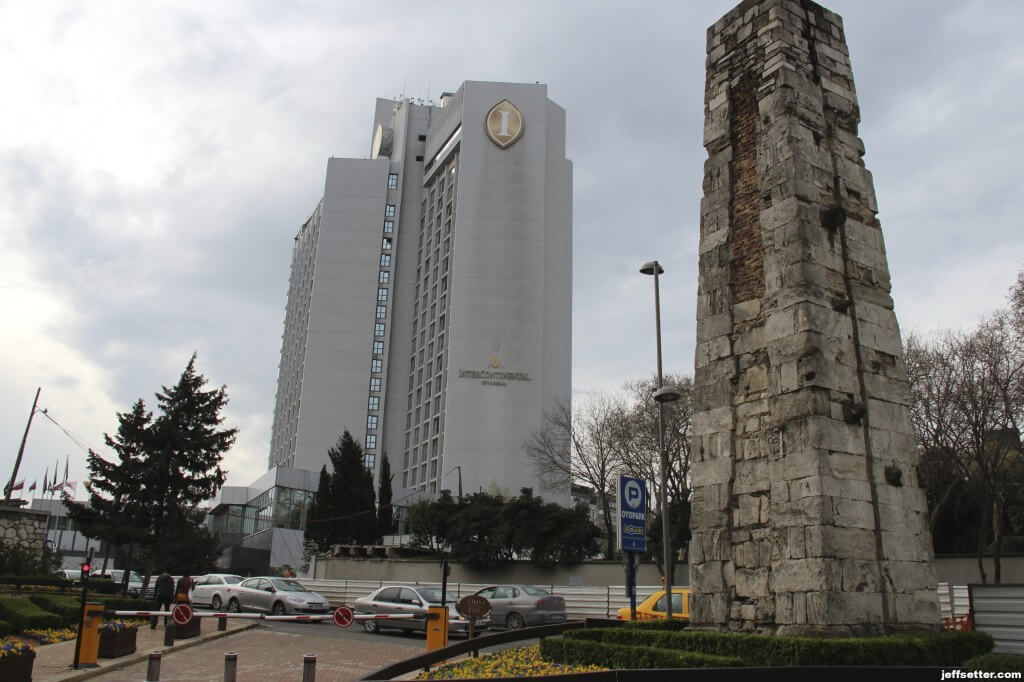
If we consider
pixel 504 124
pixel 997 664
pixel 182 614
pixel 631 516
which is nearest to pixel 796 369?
pixel 631 516

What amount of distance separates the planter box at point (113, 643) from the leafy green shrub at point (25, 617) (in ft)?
11.8

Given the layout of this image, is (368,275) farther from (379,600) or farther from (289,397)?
(379,600)

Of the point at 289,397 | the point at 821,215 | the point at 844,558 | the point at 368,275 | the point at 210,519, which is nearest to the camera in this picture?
the point at 844,558

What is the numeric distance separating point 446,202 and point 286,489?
35.0m

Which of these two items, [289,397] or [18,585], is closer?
[18,585]

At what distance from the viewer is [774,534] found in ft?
36.1

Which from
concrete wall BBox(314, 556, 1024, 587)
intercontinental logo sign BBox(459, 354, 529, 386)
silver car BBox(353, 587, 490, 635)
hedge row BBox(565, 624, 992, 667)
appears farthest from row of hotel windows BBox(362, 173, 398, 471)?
hedge row BBox(565, 624, 992, 667)

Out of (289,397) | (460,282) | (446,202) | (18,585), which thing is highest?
(446,202)

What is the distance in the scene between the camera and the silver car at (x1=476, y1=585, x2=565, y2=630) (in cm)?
2109

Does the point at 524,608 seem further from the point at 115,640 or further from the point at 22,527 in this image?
the point at 22,527

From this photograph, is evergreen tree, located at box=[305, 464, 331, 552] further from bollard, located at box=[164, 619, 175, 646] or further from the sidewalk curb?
bollard, located at box=[164, 619, 175, 646]

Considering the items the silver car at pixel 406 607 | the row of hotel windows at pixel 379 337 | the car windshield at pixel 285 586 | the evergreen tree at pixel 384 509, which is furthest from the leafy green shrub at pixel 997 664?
the row of hotel windows at pixel 379 337

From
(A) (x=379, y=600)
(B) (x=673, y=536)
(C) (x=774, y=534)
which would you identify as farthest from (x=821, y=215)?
(B) (x=673, y=536)

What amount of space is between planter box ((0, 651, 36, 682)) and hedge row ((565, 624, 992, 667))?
27.7 ft
